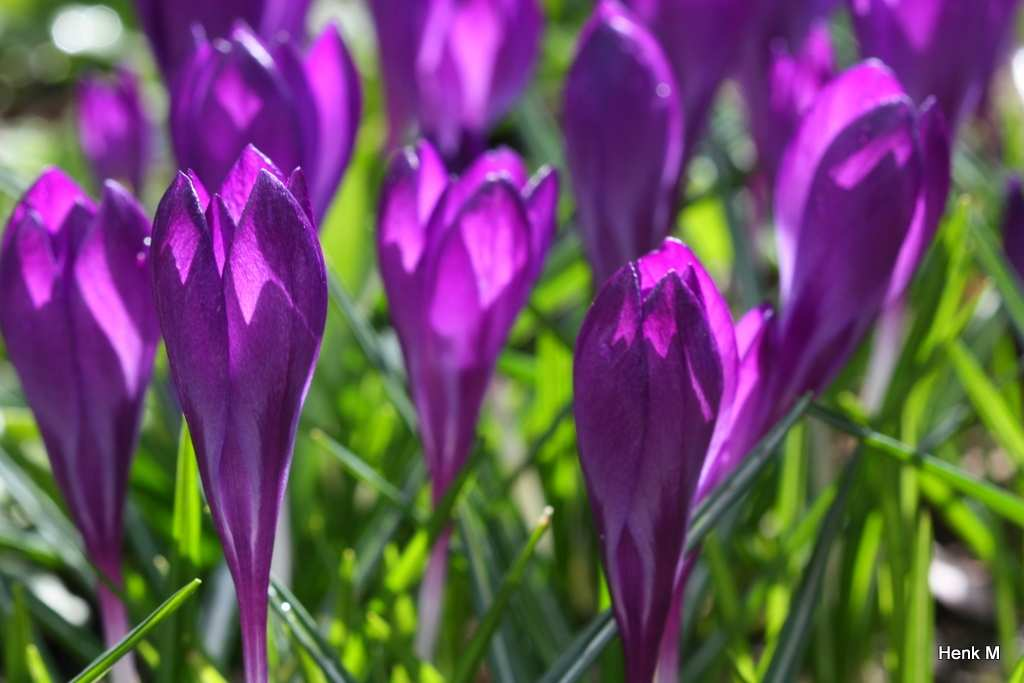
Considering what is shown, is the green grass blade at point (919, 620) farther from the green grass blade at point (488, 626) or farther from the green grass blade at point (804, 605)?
the green grass blade at point (488, 626)

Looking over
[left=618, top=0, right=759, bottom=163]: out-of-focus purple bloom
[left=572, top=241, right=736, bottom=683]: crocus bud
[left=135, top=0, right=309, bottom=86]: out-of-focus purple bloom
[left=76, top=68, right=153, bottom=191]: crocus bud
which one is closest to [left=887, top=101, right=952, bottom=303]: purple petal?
[left=572, top=241, right=736, bottom=683]: crocus bud

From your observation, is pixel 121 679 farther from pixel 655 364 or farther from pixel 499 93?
pixel 499 93

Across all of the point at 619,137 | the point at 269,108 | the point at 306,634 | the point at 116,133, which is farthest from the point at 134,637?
the point at 116,133

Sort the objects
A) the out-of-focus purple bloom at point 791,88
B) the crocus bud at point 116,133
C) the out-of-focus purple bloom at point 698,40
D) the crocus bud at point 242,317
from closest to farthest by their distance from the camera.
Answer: the crocus bud at point 242,317, the out-of-focus purple bloom at point 791,88, the out-of-focus purple bloom at point 698,40, the crocus bud at point 116,133

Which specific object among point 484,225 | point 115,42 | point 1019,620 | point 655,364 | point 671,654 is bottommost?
point 1019,620

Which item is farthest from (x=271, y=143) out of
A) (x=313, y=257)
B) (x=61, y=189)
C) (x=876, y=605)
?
(x=876, y=605)

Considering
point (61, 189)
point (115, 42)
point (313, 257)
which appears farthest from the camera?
point (115, 42)

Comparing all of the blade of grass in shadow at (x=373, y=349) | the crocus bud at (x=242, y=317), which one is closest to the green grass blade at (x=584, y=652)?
the crocus bud at (x=242, y=317)
